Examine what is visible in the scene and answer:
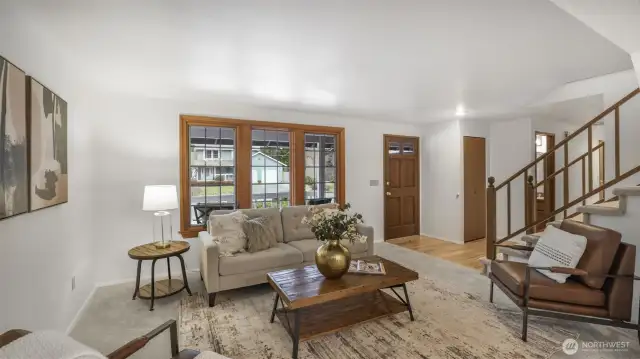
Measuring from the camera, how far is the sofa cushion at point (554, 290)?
221cm

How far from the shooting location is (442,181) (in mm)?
5699

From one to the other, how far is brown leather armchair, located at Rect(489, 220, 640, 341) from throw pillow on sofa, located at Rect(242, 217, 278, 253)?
243 centimetres

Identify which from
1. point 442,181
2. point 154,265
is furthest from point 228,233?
point 442,181

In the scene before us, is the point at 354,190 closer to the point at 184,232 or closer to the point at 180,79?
the point at 184,232

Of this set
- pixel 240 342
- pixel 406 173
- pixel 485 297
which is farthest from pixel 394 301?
pixel 406 173

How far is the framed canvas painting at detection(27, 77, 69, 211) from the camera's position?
6.24 ft

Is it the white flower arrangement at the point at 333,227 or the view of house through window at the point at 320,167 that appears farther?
the view of house through window at the point at 320,167

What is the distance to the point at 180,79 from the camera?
3.06m

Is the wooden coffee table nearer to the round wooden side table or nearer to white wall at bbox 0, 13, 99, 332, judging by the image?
the round wooden side table

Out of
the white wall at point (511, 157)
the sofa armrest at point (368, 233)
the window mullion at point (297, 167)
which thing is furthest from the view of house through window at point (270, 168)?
the white wall at point (511, 157)

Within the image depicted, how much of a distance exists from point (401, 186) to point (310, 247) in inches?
119

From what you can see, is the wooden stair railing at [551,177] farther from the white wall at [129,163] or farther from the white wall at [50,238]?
the white wall at [50,238]

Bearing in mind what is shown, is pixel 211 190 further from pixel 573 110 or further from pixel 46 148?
pixel 573 110

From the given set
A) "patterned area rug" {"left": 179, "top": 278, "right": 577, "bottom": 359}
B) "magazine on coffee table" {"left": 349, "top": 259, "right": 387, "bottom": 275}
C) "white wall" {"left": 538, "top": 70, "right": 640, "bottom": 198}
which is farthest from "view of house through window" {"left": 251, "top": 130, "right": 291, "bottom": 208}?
"white wall" {"left": 538, "top": 70, "right": 640, "bottom": 198}
